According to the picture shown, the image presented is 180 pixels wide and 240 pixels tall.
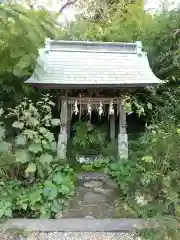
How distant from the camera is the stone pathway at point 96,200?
3871mm

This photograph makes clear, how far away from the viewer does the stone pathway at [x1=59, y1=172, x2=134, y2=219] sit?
3.87m

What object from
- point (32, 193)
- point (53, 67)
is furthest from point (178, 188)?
point (53, 67)

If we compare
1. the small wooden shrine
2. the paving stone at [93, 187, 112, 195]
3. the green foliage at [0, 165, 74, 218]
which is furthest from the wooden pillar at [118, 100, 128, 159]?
→ the green foliage at [0, 165, 74, 218]

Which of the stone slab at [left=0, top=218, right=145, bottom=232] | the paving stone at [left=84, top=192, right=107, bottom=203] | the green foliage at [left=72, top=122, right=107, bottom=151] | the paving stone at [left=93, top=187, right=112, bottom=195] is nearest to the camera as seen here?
the stone slab at [left=0, top=218, right=145, bottom=232]

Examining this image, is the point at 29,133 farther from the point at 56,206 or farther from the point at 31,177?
the point at 56,206

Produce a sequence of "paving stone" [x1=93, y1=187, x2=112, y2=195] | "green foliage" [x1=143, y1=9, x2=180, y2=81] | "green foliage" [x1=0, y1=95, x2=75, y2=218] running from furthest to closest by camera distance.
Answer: "green foliage" [x1=143, y1=9, x2=180, y2=81], "paving stone" [x1=93, y1=187, x2=112, y2=195], "green foliage" [x1=0, y1=95, x2=75, y2=218]

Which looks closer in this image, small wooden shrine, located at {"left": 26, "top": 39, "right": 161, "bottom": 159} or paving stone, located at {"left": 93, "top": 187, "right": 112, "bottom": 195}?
paving stone, located at {"left": 93, "top": 187, "right": 112, "bottom": 195}

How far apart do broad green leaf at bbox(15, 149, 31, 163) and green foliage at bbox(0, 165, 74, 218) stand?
1.34ft

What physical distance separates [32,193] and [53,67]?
253 cm

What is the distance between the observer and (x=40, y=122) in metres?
4.43

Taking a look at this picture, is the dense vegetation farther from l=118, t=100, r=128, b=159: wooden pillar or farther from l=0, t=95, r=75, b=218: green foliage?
l=118, t=100, r=128, b=159: wooden pillar

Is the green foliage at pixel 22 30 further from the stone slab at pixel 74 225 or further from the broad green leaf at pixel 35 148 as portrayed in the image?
the stone slab at pixel 74 225

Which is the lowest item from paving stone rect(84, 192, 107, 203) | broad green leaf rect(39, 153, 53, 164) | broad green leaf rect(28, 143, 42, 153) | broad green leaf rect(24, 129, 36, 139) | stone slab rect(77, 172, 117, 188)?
paving stone rect(84, 192, 107, 203)

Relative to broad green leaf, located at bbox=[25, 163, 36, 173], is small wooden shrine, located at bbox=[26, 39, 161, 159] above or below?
above
